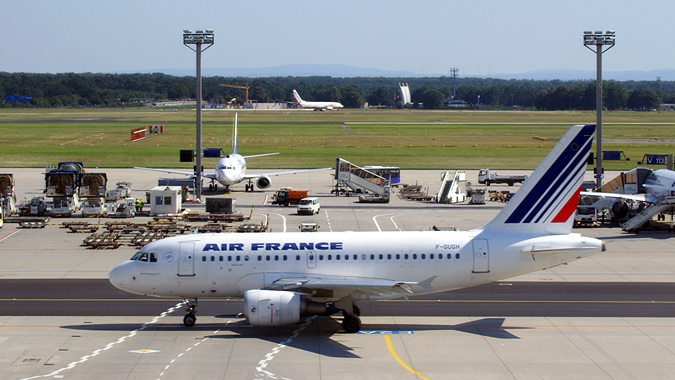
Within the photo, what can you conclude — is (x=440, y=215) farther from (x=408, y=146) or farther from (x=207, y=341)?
(x=408, y=146)

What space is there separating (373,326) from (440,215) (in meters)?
33.2

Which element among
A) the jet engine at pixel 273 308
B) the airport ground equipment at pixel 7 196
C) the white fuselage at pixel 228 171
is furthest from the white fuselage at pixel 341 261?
the white fuselage at pixel 228 171

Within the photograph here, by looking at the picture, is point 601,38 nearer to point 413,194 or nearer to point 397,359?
point 413,194

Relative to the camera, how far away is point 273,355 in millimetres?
26547

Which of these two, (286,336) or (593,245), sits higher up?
(593,245)

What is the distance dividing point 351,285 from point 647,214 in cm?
3373

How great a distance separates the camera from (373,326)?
30547 mm

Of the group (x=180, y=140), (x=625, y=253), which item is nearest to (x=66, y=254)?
(x=625, y=253)

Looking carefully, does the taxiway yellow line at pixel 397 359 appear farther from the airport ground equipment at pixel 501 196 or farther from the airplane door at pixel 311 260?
the airport ground equipment at pixel 501 196

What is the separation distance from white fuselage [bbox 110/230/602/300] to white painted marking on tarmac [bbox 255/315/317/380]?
7.30 feet

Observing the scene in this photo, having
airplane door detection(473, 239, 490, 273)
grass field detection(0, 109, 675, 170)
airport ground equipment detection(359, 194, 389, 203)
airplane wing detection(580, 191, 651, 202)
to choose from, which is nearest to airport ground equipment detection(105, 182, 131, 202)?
airport ground equipment detection(359, 194, 389, 203)

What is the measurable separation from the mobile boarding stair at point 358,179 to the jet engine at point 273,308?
147 ft

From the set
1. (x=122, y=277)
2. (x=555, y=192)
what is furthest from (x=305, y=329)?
(x=555, y=192)

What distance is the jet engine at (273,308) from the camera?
27.9m
